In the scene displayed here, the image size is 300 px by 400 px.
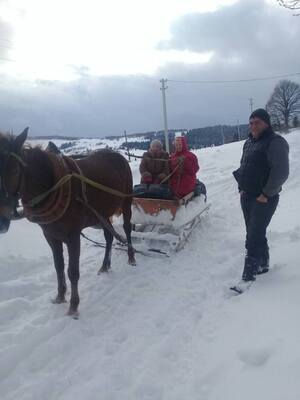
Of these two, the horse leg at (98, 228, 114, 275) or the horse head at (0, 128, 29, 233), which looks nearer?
the horse head at (0, 128, 29, 233)

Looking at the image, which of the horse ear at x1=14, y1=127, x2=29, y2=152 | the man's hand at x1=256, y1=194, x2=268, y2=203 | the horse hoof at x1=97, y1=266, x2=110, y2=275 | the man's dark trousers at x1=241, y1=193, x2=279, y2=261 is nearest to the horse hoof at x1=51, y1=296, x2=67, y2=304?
the horse hoof at x1=97, y1=266, x2=110, y2=275

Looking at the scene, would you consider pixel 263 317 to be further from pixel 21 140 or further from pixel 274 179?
pixel 21 140

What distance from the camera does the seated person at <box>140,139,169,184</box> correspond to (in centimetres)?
663

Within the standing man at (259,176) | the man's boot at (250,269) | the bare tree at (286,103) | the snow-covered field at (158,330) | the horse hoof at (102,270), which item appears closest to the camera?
the snow-covered field at (158,330)

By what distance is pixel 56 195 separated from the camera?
3.90m

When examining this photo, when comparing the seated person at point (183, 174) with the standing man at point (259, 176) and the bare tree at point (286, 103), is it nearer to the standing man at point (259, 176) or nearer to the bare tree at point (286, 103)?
the standing man at point (259, 176)

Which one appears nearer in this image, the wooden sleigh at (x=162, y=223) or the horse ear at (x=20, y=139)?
the horse ear at (x=20, y=139)

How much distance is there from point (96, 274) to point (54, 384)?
7.49 ft

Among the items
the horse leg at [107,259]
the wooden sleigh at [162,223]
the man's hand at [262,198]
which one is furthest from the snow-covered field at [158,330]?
the man's hand at [262,198]

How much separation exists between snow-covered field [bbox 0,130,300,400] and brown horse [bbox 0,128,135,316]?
51cm

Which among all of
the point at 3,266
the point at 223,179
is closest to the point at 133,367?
the point at 3,266

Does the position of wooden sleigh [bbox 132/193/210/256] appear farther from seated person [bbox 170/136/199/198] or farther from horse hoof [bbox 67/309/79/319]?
horse hoof [bbox 67/309/79/319]

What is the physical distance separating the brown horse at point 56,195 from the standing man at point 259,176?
1.74m

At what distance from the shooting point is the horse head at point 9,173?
3383mm
